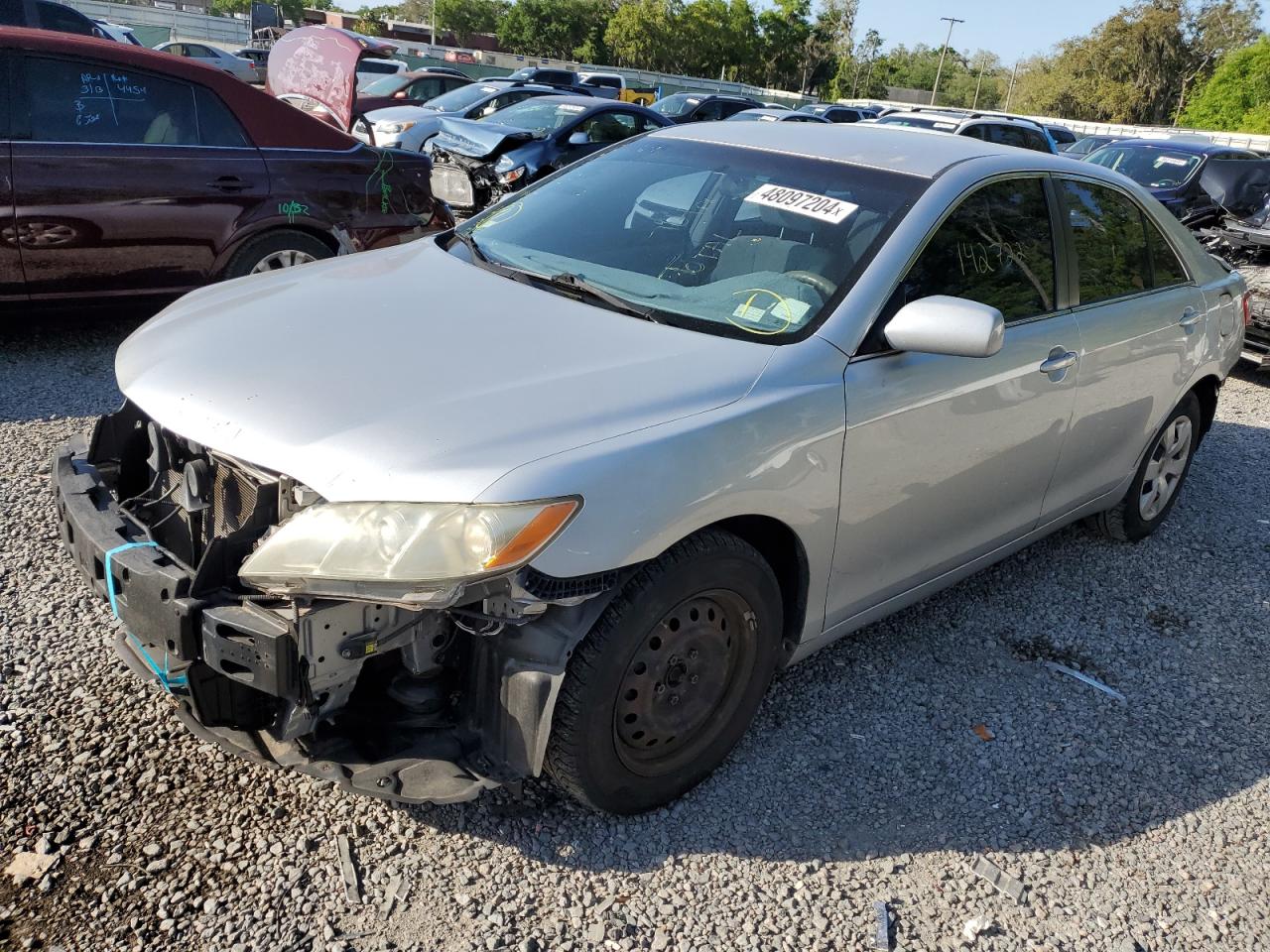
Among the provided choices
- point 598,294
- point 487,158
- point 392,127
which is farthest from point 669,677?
point 392,127

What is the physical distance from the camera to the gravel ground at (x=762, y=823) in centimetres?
235

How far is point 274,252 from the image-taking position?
237 inches

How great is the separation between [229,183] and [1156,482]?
5086 mm

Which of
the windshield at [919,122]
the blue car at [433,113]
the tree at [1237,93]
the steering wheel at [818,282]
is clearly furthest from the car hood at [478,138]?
the tree at [1237,93]

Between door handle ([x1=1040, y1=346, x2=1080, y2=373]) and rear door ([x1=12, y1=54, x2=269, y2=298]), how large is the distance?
4.46 m

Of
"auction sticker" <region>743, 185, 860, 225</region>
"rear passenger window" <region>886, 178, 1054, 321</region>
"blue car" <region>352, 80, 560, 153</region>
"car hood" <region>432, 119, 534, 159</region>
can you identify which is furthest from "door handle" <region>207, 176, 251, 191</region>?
"blue car" <region>352, 80, 560, 153</region>

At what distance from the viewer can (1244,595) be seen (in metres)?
4.33

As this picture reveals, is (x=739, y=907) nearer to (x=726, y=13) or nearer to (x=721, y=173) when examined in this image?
(x=721, y=173)

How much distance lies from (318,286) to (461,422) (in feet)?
3.74

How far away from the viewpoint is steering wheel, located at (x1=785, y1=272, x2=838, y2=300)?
9.38 ft

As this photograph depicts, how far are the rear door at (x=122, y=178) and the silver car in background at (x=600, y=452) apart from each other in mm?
2625

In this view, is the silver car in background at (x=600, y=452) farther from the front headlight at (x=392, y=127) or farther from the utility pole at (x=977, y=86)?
the utility pole at (x=977, y=86)

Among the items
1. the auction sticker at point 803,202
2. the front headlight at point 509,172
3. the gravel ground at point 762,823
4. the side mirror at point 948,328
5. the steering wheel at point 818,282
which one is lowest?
the gravel ground at point 762,823

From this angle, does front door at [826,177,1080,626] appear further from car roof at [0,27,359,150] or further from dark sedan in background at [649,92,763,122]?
dark sedan in background at [649,92,763,122]
